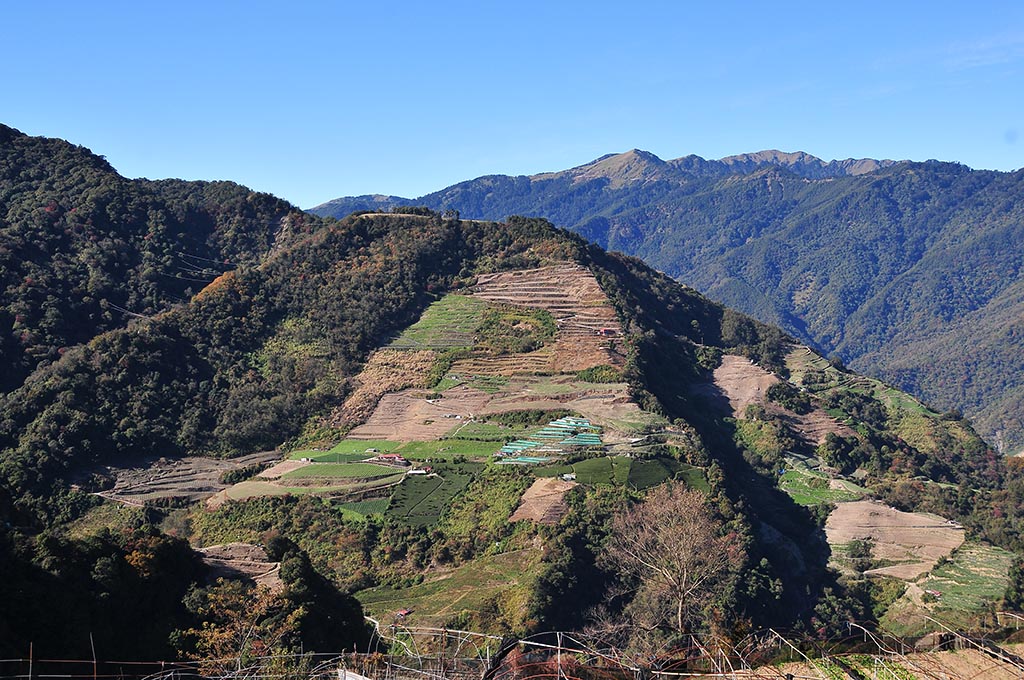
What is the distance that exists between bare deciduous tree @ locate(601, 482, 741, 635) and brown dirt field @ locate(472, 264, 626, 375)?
15106mm

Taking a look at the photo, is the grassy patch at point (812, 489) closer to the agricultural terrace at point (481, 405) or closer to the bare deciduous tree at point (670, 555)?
the agricultural terrace at point (481, 405)

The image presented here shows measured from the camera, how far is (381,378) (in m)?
51.8

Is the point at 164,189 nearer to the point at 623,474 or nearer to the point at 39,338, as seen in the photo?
the point at 39,338

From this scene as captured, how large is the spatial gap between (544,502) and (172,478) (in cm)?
1876

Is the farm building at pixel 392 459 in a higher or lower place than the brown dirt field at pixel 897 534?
higher

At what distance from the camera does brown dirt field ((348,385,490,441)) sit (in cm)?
4675

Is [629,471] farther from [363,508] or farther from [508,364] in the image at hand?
[508,364]

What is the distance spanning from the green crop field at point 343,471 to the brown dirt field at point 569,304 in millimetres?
13298

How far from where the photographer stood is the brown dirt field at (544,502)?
120 ft

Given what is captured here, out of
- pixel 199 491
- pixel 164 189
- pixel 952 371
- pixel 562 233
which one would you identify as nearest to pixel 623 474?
pixel 199 491

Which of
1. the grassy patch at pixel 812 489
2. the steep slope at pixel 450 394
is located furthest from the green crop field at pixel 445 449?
the grassy patch at pixel 812 489

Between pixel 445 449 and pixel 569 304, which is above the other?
pixel 569 304

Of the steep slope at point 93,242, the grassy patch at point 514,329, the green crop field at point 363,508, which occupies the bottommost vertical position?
the green crop field at point 363,508

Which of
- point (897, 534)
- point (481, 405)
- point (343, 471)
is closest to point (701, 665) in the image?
point (343, 471)
